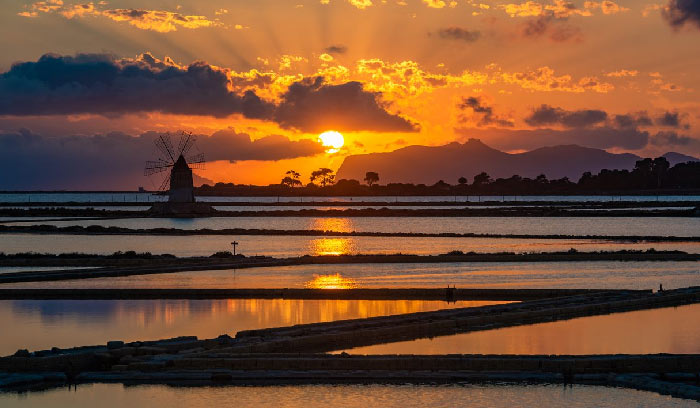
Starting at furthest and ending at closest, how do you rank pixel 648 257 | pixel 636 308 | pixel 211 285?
pixel 648 257 < pixel 211 285 < pixel 636 308

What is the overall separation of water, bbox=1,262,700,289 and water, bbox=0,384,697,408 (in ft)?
47.0

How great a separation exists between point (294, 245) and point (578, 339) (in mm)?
34729

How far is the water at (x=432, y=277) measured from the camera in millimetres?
29688

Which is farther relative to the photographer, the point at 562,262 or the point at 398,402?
the point at 562,262

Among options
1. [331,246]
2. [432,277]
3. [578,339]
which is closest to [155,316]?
[578,339]

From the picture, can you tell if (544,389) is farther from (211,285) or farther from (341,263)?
(341,263)

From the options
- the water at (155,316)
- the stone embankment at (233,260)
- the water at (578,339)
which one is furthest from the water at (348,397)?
Answer: the stone embankment at (233,260)

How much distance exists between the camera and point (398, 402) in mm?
13961

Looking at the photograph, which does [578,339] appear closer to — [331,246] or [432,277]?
[432,277]

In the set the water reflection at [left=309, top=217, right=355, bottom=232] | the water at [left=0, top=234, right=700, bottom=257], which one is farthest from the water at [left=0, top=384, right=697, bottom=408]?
the water reflection at [left=309, top=217, right=355, bottom=232]

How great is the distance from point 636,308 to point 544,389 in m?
10.3

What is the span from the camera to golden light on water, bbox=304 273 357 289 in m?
29.4

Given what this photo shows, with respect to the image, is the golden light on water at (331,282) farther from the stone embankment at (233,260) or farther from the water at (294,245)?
the water at (294,245)

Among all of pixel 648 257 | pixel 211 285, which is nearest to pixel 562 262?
pixel 648 257
